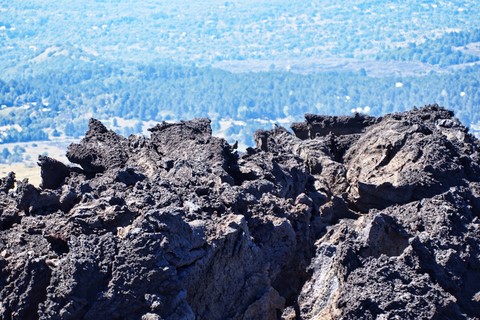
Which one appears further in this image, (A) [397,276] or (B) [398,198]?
(B) [398,198]

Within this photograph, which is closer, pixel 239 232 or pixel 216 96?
pixel 239 232

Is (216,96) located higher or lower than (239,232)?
lower

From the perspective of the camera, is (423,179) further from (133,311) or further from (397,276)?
(133,311)

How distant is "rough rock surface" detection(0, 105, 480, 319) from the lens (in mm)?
9000

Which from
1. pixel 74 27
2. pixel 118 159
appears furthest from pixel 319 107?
pixel 118 159

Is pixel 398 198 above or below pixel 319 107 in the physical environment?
above

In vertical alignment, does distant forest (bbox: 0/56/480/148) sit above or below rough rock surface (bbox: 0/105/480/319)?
below

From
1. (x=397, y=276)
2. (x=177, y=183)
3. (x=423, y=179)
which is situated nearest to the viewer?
(x=397, y=276)

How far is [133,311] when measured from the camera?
8812 mm

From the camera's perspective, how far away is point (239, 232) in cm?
1015

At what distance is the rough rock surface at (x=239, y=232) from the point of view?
→ 9.00m

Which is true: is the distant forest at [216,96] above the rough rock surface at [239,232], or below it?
below

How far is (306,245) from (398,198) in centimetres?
194

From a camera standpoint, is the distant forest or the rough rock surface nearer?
the rough rock surface
